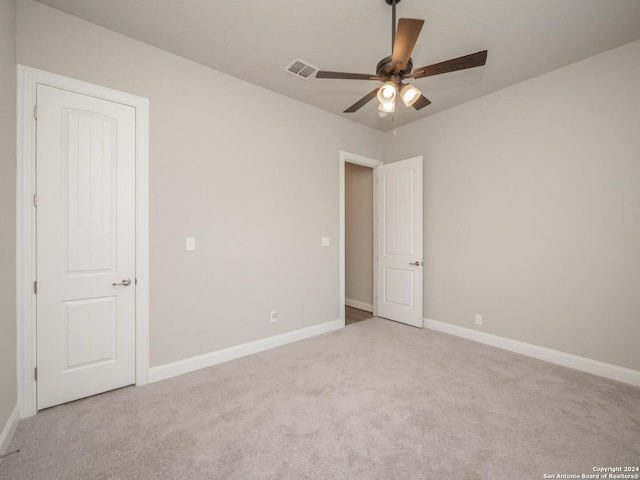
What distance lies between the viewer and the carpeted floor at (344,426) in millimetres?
1580

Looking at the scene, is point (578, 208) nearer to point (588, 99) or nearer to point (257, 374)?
point (588, 99)

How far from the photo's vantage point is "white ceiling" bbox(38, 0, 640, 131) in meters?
2.08

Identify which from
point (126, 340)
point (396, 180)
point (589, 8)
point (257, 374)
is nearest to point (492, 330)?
point (396, 180)

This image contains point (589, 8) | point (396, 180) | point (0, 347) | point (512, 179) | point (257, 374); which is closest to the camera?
point (0, 347)

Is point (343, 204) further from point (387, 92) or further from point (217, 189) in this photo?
point (387, 92)

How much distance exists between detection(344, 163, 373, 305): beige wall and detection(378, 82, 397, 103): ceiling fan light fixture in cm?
295

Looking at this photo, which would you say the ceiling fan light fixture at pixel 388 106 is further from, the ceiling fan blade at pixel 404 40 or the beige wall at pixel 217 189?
the beige wall at pixel 217 189

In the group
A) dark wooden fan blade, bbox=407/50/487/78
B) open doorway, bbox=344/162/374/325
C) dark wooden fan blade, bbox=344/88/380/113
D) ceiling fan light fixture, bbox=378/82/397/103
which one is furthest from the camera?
open doorway, bbox=344/162/374/325

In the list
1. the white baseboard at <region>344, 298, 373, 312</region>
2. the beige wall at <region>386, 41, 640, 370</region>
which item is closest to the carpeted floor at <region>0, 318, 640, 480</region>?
the beige wall at <region>386, 41, 640, 370</region>

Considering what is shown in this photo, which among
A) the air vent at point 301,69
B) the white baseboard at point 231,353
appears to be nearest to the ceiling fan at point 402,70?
the air vent at point 301,69

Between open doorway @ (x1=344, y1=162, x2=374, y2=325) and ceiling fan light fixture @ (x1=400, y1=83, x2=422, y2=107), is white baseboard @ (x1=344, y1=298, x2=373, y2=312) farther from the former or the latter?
ceiling fan light fixture @ (x1=400, y1=83, x2=422, y2=107)

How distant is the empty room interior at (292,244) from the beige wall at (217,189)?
2 centimetres

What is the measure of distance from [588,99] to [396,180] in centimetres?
214

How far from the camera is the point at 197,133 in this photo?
2750 mm
